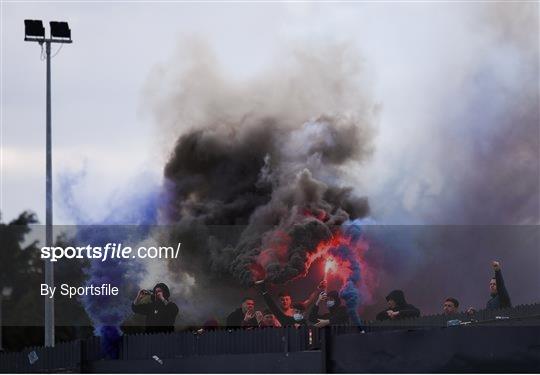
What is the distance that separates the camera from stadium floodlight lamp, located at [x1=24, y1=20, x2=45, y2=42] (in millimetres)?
53750

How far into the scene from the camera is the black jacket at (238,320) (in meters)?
51.9

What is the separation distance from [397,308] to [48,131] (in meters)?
17.1

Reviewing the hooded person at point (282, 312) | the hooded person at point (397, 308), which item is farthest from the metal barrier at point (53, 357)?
the hooded person at point (397, 308)

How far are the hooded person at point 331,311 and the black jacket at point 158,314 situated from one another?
6231 mm

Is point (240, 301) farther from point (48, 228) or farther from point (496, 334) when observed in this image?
point (496, 334)

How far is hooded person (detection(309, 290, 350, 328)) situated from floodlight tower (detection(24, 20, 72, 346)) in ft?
33.2

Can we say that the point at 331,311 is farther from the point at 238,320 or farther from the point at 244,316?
the point at 238,320

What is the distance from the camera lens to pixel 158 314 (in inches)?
2272

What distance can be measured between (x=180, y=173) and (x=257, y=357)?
30.7m

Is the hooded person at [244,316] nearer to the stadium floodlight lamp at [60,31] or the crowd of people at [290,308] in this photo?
the crowd of people at [290,308]

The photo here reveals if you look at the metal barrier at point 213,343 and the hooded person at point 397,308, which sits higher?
the hooded person at point 397,308

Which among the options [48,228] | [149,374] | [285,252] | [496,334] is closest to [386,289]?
[285,252]

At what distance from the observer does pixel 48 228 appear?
1969 inches

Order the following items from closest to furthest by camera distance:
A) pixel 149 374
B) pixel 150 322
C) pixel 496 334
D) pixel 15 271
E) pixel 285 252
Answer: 1. pixel 496 334
2. pixel 149 374
3. pixel 150 322
4. pixel 285 252
5. pixel 15 271
